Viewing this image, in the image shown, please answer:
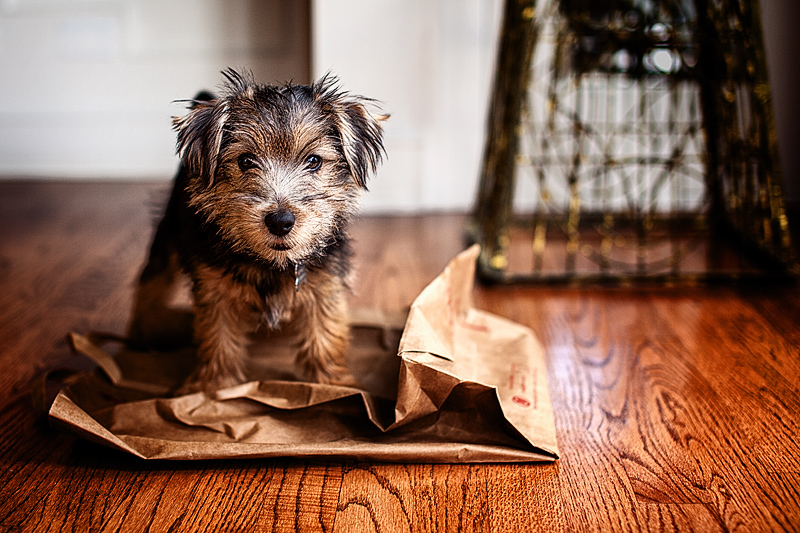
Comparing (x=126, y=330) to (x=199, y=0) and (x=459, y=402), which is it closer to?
(x=459, y=402)

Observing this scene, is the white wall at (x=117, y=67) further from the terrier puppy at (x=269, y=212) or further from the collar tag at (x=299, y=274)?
the collar tag at (x=299, y=274)

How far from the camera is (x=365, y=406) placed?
1438 mm

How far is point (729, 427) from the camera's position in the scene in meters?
1.49

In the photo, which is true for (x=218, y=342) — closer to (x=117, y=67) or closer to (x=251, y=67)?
(x=251, y=67)

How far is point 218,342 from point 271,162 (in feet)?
1.53

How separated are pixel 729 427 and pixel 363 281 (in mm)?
1347

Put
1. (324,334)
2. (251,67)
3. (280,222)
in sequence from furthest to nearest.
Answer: (251,67) → (324,334) → (280,222)

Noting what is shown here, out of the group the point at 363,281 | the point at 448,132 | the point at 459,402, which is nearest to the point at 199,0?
the point at 448,132

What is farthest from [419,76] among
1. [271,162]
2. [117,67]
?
[271,162]

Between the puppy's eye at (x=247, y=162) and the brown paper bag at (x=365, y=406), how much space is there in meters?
0.43

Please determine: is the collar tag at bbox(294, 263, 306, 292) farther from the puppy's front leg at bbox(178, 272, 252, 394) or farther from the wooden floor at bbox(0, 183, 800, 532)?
the wooden floor at bbox(0, 183, 800, 532)

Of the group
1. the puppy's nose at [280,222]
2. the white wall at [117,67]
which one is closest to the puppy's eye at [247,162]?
the puppy's nose at [280,222]

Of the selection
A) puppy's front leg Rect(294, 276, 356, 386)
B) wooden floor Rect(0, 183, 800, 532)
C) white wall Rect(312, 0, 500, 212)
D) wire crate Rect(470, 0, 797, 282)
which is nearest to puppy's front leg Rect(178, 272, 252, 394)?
puppy's front leg Rect(294, 276, 356, 386)

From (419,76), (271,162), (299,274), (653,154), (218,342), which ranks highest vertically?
(419,76)
